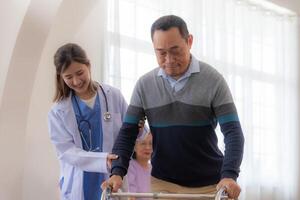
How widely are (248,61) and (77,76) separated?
347 centimetres

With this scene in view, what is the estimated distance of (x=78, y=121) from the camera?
2.41 meters

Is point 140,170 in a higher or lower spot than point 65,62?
lower

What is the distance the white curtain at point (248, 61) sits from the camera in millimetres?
4008

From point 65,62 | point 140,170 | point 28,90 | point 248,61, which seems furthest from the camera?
point 248,61

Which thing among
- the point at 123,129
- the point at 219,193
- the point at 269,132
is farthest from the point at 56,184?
the point at 269,132

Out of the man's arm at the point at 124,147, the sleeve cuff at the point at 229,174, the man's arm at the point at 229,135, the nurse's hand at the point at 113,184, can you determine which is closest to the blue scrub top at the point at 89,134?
the man's arm at the point at 124,147

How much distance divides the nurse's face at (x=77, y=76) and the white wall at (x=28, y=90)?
91 centimetres

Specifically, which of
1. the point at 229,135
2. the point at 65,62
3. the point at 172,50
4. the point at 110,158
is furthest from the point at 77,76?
the point at 229,135

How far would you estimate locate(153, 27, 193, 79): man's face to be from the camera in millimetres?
1807

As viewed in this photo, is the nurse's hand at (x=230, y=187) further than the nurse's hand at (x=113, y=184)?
No

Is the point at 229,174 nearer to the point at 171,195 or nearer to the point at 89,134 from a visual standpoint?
the point at 171,195

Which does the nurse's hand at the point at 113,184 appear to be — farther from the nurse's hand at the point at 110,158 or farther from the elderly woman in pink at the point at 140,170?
the elderly woman in pink at the point at 140,170

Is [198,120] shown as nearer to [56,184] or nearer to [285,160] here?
[56,184]

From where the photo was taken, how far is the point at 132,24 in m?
4.07
